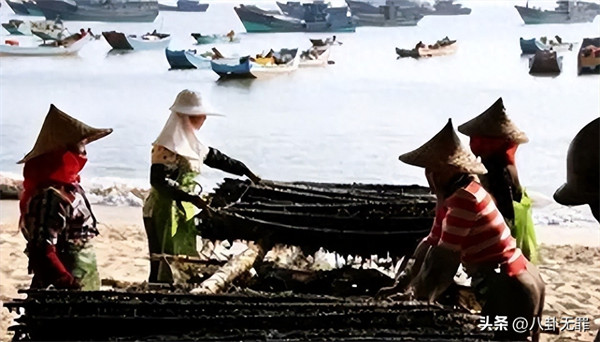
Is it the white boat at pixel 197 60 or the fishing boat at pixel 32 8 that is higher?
the fishing boat at pixel 32 8

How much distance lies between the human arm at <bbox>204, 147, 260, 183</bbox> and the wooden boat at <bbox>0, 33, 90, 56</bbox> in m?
2.07

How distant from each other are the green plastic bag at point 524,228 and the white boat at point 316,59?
3147 millimetres

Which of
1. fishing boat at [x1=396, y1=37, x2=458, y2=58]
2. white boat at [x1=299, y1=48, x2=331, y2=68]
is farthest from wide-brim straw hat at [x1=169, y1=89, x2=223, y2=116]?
white boat at [x1=299, y1=48, x2=331, y2=68]

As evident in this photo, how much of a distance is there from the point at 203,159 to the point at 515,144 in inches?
41.3

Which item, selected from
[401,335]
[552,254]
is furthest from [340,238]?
[552,254]

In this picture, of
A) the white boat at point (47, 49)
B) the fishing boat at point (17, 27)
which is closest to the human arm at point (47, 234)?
the fishing boat at point (17, 27)

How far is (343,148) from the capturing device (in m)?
6.18

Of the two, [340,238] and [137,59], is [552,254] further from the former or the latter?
[137,59]

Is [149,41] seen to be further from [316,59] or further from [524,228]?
[524,228]

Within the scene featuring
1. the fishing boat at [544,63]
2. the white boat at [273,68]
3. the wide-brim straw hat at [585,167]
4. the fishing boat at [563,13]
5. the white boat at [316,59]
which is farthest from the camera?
the white boat at [273,68]

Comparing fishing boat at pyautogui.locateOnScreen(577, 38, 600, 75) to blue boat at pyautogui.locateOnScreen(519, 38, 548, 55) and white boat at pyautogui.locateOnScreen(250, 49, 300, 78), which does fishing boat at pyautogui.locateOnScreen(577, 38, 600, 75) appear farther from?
white boat at pyautogui.locateOnScreen(250, 49, 300, 78)

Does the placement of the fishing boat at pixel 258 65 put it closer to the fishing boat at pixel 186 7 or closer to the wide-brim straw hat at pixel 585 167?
the fishing boat at pixel 186 7

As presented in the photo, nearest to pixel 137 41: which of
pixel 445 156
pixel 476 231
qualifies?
pixel 445 156

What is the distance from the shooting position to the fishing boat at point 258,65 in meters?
5.35
